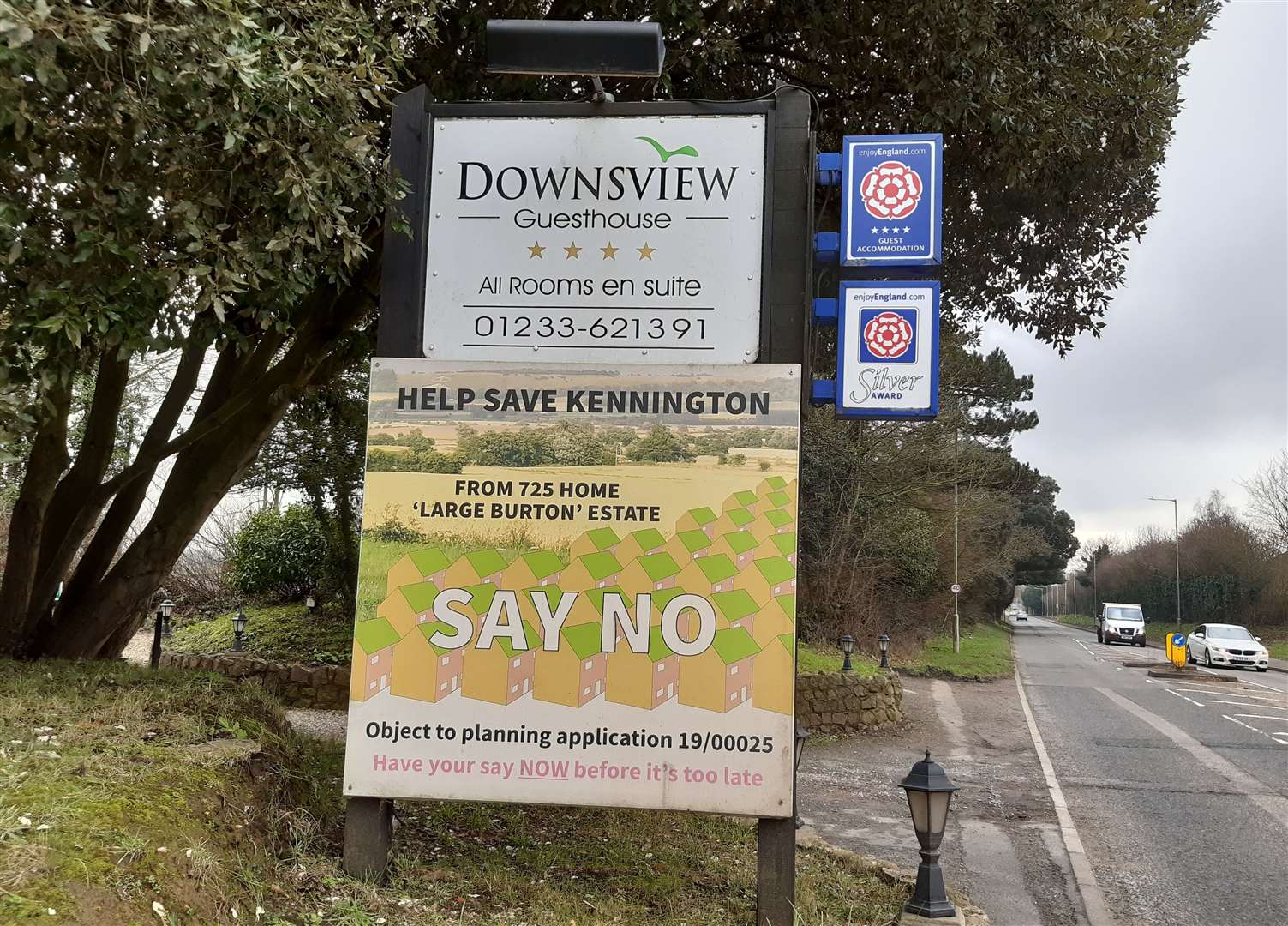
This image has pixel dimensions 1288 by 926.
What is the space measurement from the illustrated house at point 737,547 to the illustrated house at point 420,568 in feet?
4.39

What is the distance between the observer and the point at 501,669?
4.84 m

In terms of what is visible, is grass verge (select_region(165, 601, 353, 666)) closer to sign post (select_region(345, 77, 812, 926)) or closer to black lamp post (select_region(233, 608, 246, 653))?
black lamp post (select_region(233, 608, 246, 653))

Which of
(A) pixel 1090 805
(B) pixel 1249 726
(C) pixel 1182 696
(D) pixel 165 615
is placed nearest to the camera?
(A) pixel 1090 805

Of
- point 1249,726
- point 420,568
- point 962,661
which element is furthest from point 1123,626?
point 420,568

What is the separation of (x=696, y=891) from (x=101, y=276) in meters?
4.18

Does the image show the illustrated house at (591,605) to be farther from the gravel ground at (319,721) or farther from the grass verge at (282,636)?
the grass verge at (282,636)

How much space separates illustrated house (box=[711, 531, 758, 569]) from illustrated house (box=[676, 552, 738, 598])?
45mm

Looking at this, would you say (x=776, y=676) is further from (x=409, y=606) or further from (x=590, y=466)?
(x=409, y=606)

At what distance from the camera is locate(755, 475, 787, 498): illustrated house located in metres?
4.90

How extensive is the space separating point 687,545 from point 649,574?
0.77ft

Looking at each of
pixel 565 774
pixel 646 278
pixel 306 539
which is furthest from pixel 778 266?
pixel 306 539

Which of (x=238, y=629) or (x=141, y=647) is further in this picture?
(x=141, y=647)

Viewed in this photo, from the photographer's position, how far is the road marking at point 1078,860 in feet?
→ 20.1

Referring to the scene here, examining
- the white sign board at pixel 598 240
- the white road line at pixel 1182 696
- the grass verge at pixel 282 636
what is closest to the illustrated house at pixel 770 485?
the white sign board at pixel 598 240
